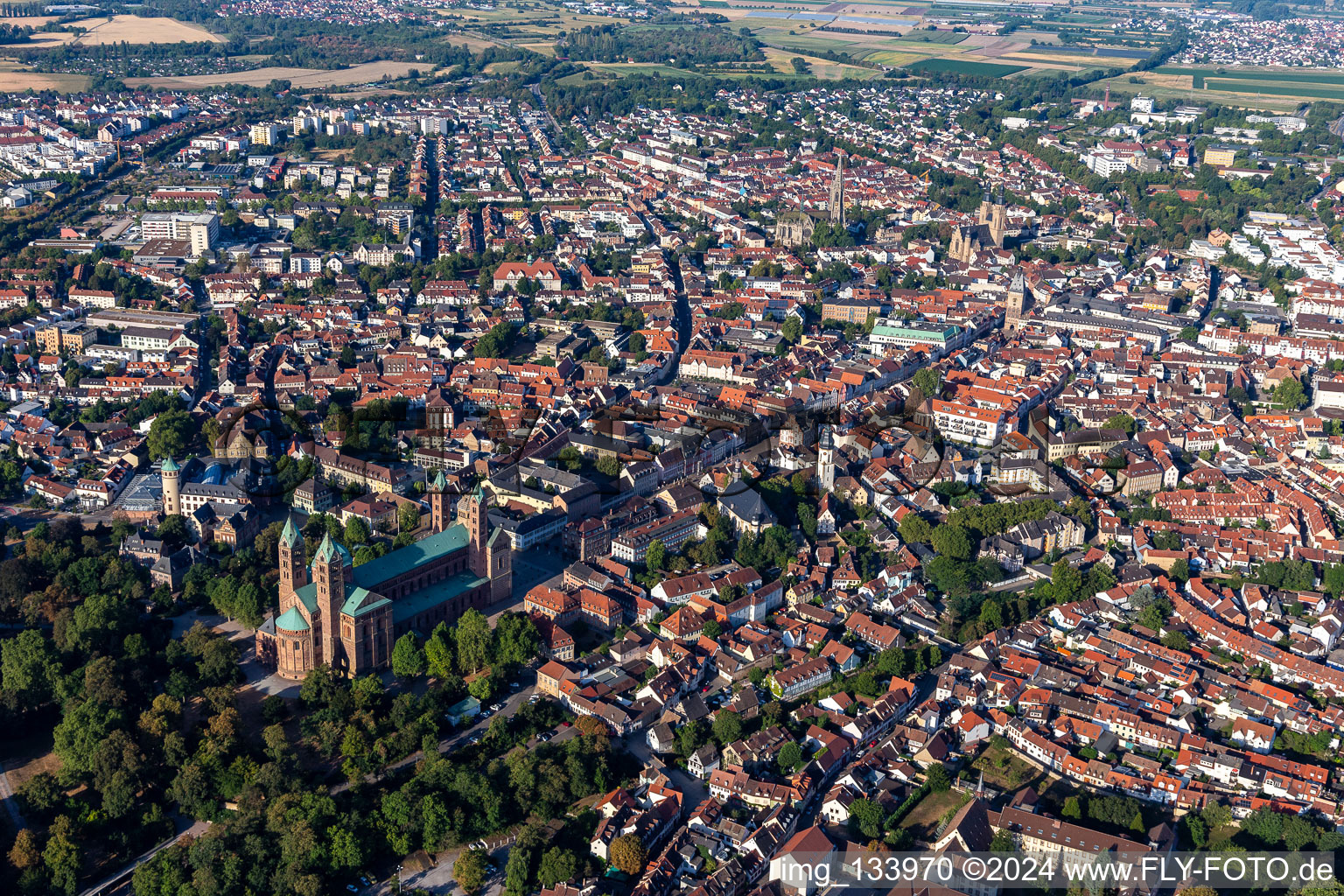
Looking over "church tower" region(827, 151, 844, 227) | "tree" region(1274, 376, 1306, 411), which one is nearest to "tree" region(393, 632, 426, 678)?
"tree" region(1274, 376, 1306, 411)

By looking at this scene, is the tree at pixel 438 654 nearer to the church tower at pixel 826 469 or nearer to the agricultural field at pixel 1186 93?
the church tower at pixel 826 469

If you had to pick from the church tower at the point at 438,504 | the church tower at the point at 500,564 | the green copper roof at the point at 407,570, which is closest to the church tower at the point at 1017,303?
the church tower at the point at 500,564

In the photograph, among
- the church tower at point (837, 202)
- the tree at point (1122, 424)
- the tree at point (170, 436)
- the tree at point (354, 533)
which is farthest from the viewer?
the church tower at point (837, 202)

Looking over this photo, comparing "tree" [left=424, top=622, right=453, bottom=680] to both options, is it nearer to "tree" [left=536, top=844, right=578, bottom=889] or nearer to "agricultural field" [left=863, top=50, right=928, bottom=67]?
"tree" [left=536, top=844, right=578, bottom=889]

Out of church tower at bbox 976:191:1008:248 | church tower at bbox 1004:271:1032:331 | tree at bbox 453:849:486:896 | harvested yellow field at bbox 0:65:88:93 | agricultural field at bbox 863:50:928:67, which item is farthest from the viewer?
agricultural field at bbox 863:50:928:67

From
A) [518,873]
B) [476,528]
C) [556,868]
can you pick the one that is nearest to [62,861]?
[518,873]

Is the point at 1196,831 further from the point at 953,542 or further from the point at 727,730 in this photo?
the point at 953,542
